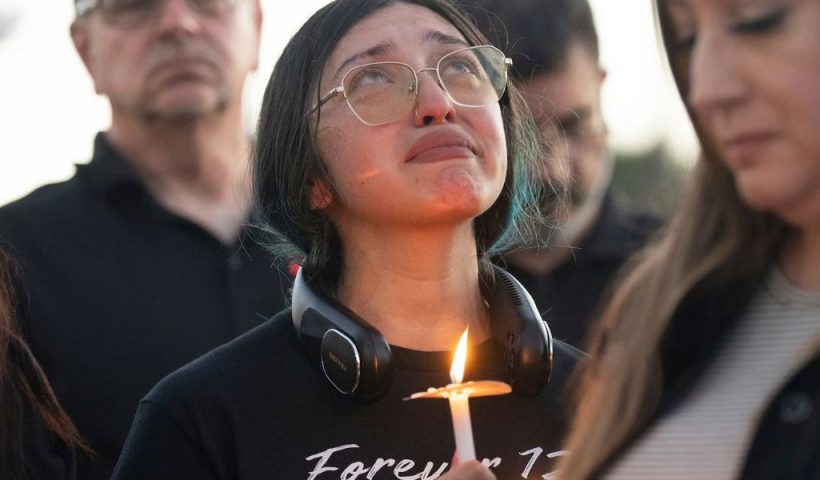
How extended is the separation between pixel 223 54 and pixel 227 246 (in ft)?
2.16

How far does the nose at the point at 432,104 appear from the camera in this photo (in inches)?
114

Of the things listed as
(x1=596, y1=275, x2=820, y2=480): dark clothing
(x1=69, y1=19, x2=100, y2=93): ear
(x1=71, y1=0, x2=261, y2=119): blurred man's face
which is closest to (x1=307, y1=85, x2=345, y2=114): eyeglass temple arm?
(x1=596, y1=275, x2=820, y2=480): dark clothing

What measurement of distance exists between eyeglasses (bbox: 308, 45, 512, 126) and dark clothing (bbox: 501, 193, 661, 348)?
1.06m

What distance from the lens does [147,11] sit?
466 cm

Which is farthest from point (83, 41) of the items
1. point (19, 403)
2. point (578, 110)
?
point (19, 403)

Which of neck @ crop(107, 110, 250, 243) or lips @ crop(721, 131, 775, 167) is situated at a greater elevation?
neck @ crop(107, 110, 250, 243)

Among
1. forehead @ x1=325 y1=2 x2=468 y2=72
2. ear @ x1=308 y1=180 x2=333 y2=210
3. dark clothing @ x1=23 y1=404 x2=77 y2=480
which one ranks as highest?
forehead @ x1=325 y1=2 x2=468 y2=72

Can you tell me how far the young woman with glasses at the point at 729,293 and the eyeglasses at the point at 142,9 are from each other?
9.49 feet

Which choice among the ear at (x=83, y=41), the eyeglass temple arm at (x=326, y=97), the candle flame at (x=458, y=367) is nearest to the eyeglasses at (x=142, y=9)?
the ear at (x=83, y=41)

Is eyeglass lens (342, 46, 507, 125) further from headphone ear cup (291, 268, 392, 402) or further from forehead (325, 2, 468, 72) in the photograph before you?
headphone ear cup (291, 268, 392, 402)

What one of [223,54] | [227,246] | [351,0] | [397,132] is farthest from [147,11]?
[397,132]

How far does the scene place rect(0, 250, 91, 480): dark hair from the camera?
11.1 feet

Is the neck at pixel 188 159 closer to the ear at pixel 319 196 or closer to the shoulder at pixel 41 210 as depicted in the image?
the shoulder at pixel 41 210

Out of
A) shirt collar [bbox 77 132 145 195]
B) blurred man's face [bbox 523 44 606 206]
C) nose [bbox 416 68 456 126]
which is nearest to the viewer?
nose [bbox 416 68 456 126]
